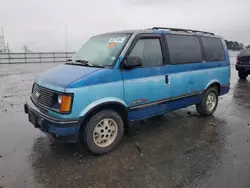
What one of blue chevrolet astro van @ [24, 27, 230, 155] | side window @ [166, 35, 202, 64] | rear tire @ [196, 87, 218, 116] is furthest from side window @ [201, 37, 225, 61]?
rear tire @ [196, 87, 218, 116]

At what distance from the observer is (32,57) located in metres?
20.4

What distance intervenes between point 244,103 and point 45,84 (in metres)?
6.24

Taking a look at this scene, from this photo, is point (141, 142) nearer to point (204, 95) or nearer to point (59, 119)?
point (59, 119)

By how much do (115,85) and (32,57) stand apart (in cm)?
1918

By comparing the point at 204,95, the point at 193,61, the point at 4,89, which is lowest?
the point at 4,89

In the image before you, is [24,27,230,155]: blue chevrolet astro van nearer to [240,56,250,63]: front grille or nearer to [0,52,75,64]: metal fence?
[240,56,250,63]: front grille

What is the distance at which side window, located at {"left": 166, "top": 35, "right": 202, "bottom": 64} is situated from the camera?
14.8 ft

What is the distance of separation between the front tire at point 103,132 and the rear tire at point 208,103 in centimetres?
261

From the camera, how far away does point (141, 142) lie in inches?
165

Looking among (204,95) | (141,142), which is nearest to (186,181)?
(141,142)

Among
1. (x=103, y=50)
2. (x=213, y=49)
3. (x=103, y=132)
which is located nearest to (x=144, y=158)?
(x=103, y=132)

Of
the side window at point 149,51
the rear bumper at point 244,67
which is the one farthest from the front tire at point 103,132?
the rear bumper at point 244,67

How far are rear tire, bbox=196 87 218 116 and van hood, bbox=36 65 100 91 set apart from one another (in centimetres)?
318

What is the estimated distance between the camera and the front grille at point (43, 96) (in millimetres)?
3447
